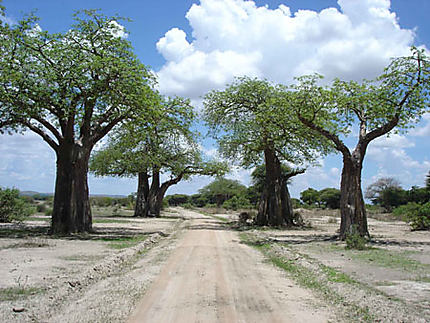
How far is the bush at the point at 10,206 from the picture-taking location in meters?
24.9

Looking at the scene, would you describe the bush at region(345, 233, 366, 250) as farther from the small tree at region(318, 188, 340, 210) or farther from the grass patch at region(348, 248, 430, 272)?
the small tree at region(318, 188, 340, 210)

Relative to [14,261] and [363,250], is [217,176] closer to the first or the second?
[363,250]

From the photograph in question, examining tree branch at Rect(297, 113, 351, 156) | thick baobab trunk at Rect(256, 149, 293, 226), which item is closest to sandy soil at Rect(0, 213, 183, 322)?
tree branch at Rect(297, 113, 351, 156)

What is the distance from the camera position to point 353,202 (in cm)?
1653

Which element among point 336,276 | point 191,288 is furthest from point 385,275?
point 191,288

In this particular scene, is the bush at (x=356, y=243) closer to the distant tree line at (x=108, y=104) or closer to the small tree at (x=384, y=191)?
the distant tree line at (x=108, y=104)

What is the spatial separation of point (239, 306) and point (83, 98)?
1329 cm

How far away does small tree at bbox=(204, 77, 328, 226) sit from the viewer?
2375cm

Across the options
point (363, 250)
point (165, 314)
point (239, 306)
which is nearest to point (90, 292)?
point (165, 314)

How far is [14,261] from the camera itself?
9.83 m

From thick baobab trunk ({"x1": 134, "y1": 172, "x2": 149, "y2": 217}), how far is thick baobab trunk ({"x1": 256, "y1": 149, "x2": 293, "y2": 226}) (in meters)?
16.8

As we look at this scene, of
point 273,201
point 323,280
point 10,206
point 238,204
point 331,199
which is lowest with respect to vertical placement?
point 323,280

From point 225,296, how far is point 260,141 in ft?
61.4

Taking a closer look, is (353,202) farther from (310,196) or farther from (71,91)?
(310,196)
